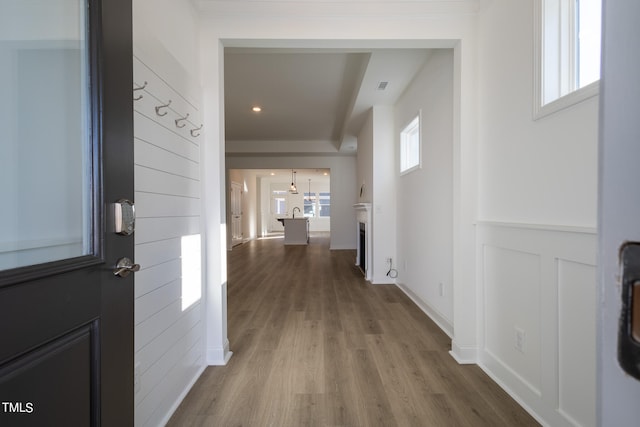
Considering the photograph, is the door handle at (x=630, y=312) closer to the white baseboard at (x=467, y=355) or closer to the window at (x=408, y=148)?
the white baseboard at (x=467, y=355)

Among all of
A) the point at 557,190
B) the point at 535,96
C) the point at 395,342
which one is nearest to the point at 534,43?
the point at 535,96

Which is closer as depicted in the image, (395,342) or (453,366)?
(453,366)

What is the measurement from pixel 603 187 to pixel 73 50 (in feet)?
3.96

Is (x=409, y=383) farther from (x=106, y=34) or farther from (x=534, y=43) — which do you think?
(x=106, y=34)

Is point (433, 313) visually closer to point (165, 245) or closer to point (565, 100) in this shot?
point (565, 100)

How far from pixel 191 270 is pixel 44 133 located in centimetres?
121

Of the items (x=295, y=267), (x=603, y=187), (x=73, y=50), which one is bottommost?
(x=295, y=267)

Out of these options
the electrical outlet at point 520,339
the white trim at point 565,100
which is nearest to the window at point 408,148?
the white trim at point 565,100

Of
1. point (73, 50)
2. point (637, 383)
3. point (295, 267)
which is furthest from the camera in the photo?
point (295, 267)

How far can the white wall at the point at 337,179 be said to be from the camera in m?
8.08

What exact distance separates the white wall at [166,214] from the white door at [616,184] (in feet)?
4.77

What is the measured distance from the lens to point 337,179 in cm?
812

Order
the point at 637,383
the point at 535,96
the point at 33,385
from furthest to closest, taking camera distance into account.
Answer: the point at 535,96
the point at 33,385
the point at 637,383

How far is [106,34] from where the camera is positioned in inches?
35.1
